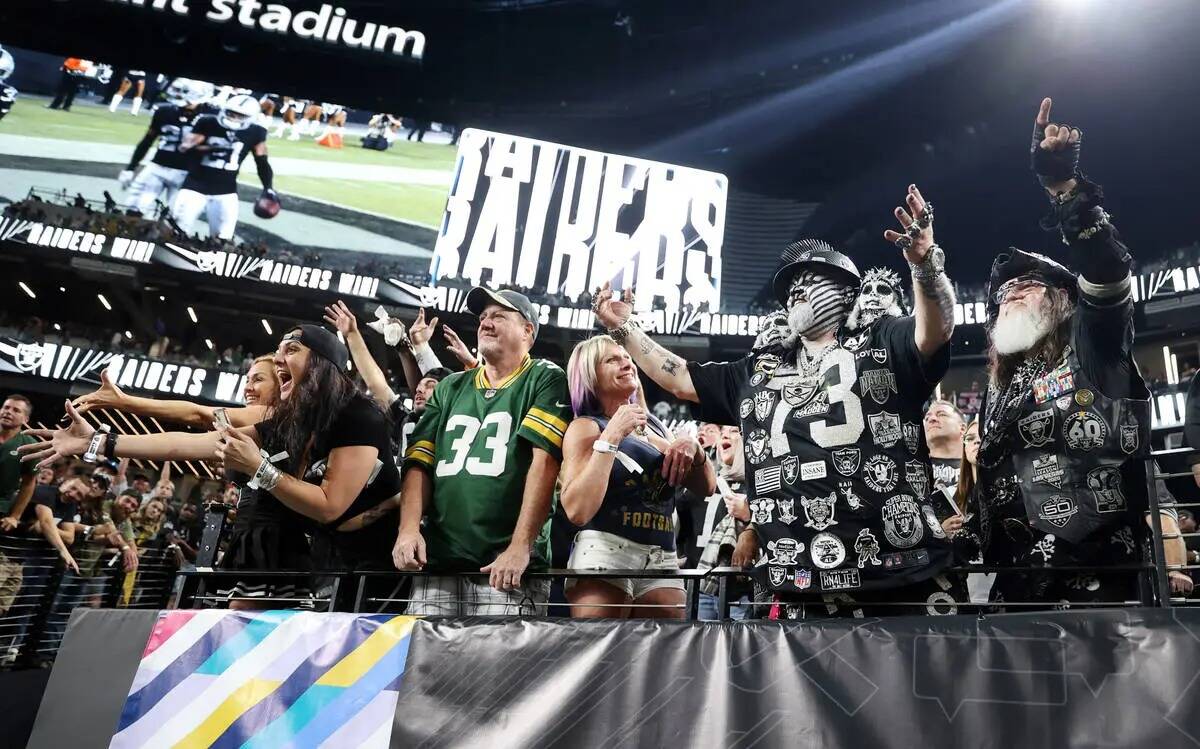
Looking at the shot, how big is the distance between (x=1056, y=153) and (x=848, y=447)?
1.32m

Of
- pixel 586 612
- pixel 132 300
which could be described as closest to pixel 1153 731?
pixel 586 612

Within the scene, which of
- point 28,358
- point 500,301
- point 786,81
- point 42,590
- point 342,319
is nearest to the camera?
point 500,301

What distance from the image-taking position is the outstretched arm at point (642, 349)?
11.2 ft

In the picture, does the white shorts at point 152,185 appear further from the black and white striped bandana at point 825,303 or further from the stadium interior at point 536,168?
the black and white striped bandana at point 825,303

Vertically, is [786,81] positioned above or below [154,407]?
above

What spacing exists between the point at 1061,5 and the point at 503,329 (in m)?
20.4

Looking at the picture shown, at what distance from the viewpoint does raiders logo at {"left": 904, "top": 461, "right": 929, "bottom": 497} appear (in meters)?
2.74

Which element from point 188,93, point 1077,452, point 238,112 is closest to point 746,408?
point 1077,452

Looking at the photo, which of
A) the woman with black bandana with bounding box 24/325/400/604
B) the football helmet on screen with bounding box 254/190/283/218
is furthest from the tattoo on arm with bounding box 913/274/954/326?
the football helmet on screen with bounding box 254/190/283/218

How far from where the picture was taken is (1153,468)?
2.20 metres

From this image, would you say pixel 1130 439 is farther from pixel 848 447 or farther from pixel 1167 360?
pixel 1167 360

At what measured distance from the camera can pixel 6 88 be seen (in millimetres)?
22906

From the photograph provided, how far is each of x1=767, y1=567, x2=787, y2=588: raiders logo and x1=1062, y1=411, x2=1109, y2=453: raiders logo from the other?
1.11 m

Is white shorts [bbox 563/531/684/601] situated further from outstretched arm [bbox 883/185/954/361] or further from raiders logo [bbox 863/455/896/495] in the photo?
outstretched arm [bbox 883/185/954/361]
